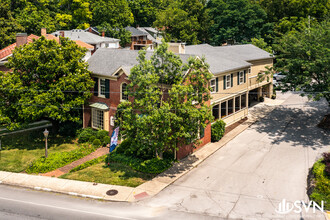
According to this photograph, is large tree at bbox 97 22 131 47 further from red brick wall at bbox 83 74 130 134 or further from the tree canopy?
red brick wall at bbox 83 74 130 134

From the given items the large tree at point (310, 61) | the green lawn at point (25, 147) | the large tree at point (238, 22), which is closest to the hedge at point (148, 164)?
the green lawn at point (25, 147)

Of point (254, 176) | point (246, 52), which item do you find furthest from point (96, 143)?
point (246, 52)

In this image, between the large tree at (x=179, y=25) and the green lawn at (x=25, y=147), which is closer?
the green lawn at (x=25, y=147)

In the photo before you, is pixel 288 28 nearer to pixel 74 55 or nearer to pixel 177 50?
pixel 177 50

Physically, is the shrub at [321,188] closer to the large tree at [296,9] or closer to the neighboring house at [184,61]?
the neighboring house at [184,61]

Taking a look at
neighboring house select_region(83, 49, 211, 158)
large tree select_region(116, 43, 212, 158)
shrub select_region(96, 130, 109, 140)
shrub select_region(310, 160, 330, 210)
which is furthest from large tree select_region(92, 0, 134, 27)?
shrub select_region(310, 160, 330, 210)
